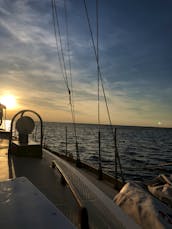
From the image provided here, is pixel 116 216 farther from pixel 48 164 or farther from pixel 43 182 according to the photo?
pixel 48 164

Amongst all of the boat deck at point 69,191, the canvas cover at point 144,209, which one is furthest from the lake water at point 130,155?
the boat deck at point 69,191

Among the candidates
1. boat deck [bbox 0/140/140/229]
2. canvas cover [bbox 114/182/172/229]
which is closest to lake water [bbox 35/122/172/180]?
canvas cover [bbox 114/182/172/229]

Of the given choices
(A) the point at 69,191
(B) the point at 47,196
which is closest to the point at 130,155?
(A) the point at 69,191

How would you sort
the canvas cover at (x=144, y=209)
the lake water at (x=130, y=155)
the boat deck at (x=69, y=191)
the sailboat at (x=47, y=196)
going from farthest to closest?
the lake water at (x=130, y=155) → the canvas cover at (x=144, y=209) → the boat deck at (x=69, y=191) → the sailboat at (x=47, y=196)


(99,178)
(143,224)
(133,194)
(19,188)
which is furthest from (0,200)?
(99,178)

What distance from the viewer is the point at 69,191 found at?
3.89 m

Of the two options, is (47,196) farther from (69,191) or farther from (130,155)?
(130,155)

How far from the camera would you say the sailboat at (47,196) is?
1.65 m

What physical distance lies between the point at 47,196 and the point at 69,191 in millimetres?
483

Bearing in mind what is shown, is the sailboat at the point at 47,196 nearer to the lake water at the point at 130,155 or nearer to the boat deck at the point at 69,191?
the boat deck at the point at 69,191

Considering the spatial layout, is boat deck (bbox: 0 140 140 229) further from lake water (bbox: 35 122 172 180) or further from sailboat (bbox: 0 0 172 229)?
lake water (bbox: 35 122 172 180)

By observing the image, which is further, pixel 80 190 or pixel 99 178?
pixel 99 178

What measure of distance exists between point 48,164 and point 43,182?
5.44 ft

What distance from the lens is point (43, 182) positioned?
4348mm
